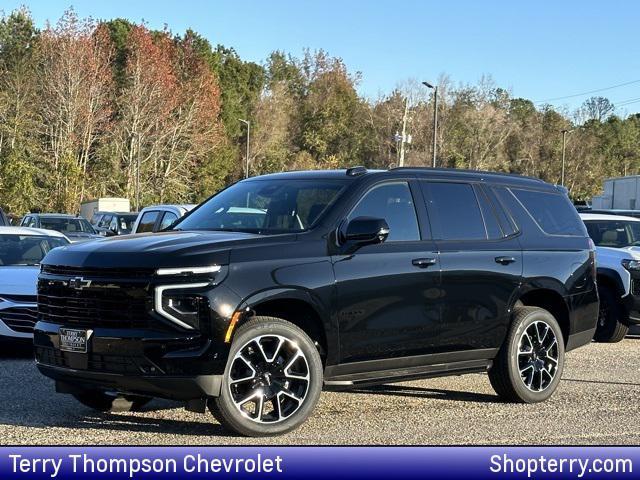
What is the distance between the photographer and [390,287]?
741cm

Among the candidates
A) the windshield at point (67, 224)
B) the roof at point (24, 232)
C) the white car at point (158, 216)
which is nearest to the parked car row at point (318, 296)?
the roof at point (24, 232)

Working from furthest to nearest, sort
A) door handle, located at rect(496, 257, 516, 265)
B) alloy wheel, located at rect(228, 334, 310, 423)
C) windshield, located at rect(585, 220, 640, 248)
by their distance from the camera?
windshield, located at rect(585, 220, 640, 248), door handle, located at rect(496, 257, 516, 265), alloy wheel, located at rect(228, 334, 310, 423)

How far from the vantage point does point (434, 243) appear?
7.85 meters

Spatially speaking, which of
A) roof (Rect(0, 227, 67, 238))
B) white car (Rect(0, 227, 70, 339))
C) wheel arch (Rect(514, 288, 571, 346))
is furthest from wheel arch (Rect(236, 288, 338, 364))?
roof (Rect(0, 227, 67, 238))

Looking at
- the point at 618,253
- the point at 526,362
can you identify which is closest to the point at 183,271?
the point at 526,362

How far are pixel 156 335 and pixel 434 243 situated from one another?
2520 mm

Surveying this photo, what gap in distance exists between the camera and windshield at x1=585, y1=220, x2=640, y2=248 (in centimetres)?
1442

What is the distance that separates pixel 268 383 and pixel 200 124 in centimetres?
7229

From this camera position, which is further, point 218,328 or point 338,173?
point 338,173

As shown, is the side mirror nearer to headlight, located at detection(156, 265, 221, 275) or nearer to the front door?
the front door

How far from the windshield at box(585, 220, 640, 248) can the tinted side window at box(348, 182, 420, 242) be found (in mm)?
7295

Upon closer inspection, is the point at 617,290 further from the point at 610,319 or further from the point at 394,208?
the point at 394,208

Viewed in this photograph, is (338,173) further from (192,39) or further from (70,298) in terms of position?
(192,39)

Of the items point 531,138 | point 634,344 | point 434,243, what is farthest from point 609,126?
point 434,243
